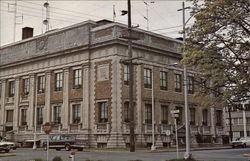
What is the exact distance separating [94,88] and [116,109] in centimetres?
425

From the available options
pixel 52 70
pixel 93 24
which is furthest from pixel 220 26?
pixel 52 70

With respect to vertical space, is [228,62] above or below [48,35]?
below

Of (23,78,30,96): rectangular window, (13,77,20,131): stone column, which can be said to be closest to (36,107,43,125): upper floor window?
(23,78,30,96): rectangular window

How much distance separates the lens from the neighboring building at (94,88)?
4406 cm

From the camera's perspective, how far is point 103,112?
4438 cm

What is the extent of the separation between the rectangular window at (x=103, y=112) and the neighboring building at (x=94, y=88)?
0.01 metres

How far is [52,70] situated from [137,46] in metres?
12.0

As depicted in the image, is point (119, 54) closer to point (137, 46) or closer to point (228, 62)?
point (137, 46)

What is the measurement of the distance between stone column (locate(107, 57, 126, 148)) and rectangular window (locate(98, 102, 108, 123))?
51.5 inches

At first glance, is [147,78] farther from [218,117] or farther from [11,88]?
[11,88]

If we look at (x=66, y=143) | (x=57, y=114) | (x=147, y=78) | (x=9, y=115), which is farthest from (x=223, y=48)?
(x=9, y=115)

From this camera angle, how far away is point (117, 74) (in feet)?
144

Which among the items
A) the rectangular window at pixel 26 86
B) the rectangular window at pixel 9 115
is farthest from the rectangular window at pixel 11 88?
the rectangular window at pixel 26 86

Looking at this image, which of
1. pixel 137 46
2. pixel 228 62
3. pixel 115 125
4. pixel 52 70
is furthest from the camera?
pixel 52 70
